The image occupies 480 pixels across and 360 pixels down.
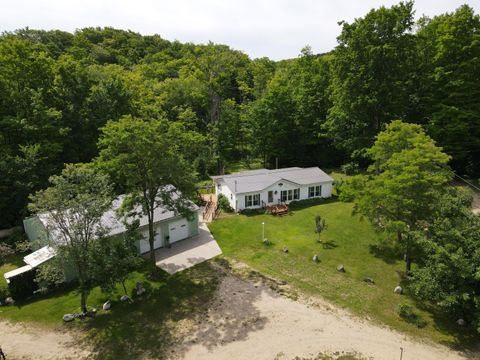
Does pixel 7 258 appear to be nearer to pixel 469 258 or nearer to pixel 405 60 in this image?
pixel 469 258

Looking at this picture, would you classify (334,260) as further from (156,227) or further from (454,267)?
(156,227)

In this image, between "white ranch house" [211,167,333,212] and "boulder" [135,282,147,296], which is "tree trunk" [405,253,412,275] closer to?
"white ranch house" [211,167,333,212]

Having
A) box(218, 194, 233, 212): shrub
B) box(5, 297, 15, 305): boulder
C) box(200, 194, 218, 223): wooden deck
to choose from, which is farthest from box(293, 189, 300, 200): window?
box(5, 297, 15, 305): boulder

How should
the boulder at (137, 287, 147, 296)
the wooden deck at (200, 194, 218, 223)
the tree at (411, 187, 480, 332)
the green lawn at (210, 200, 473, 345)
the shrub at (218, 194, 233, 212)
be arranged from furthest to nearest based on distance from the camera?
the shrub at (218, 194, 233, 212) < the wooden deck at (200, 194, 218, 223) < the boulder at (137, 287, 147, 296) < the green lawn at (210, 200, 473, 345) < the tree at (411, 187, 480, 332)

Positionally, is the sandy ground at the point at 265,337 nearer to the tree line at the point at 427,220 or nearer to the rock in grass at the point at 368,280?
the tree line at the point at 427,220

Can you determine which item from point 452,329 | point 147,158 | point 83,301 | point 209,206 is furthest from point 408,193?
point 83,301
